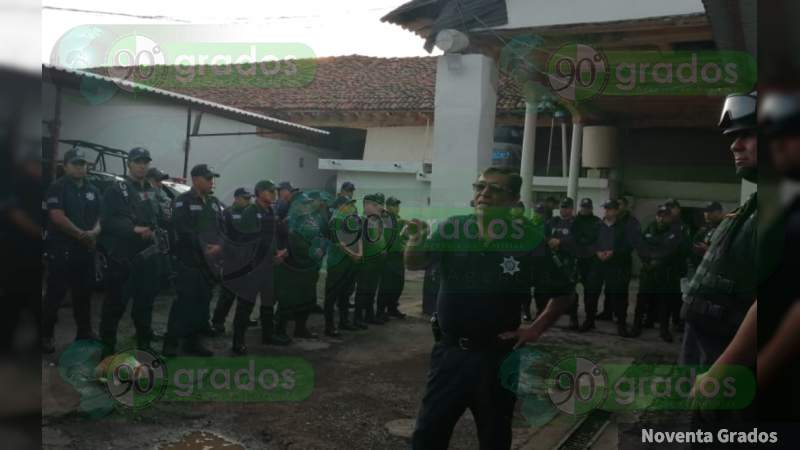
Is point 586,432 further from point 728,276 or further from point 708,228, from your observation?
point 708,228

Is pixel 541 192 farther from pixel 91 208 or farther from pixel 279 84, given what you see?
pixel 91 208

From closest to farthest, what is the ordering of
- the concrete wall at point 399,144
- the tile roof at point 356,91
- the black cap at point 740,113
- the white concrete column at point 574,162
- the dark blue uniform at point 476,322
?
the black cap at point 740,113 → the dark blue uniform at point 476,322 → the white concrete column at point 574,162 → the concrete wall at point 399,144 → the tile roof at point 356,91

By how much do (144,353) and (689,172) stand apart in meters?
12.0

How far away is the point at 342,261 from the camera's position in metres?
7.72

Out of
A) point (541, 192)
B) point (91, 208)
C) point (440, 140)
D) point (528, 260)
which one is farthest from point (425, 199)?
point (528, 260)

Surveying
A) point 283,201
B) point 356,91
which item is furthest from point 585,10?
point 356,91

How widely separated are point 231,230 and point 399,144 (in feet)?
30.9

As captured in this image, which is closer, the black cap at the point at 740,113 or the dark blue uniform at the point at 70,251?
the black cap at the point at 740,113

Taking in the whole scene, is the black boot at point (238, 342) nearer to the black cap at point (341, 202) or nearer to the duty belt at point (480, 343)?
the black cap at point (341, 202)

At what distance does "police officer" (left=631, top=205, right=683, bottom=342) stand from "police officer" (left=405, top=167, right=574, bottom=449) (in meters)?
5.51

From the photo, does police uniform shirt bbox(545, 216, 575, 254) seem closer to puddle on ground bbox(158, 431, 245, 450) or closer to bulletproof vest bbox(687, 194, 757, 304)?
puddle on ground bbox(158, 431, 245, 450)

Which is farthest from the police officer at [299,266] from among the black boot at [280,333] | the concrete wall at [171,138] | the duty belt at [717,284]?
the duty belt at [717,284]

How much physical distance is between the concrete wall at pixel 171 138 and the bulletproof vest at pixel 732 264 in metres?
6.02

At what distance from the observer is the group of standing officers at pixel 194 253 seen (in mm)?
5371
